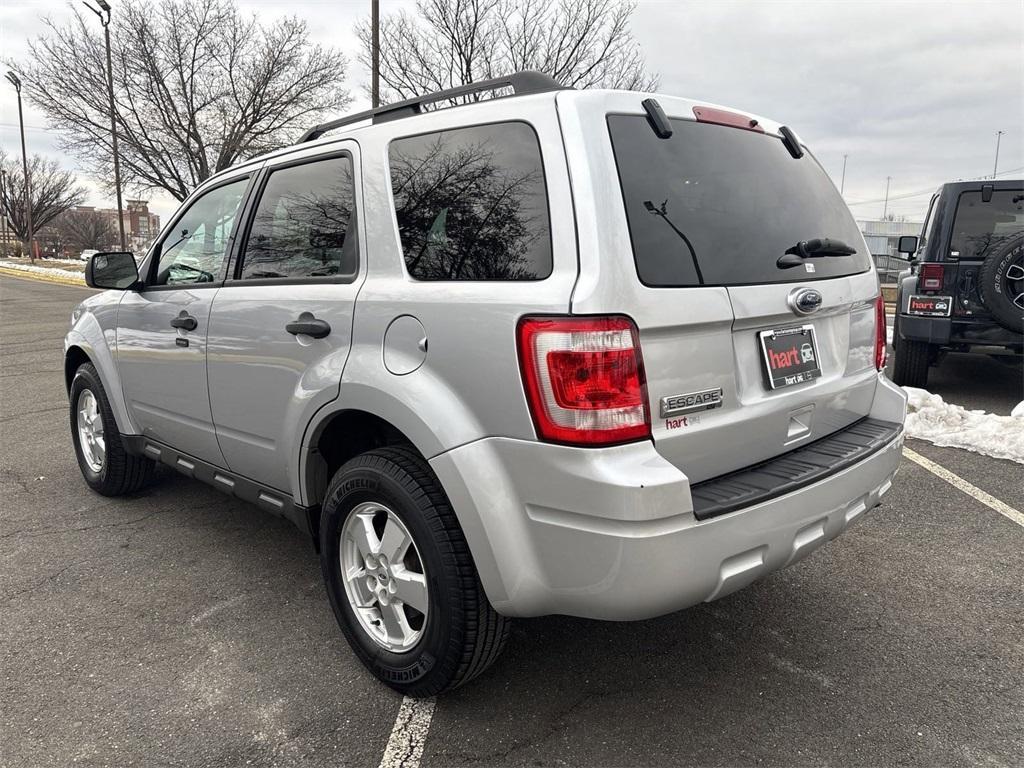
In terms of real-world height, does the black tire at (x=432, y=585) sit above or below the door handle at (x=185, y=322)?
below

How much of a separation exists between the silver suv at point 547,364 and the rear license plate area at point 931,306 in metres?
4.07

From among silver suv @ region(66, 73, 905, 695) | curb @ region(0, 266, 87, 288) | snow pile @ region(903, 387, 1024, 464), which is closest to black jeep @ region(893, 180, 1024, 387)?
snow pile @ region(903, 387, 1024, 464)

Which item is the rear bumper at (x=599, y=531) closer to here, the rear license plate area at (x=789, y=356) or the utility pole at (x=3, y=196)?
the rear license plate area at (x=789, y=356)

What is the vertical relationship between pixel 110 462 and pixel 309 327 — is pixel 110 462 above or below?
below

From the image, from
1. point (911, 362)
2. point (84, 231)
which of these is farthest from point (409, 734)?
point (84, 231)

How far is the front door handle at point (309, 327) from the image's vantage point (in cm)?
256

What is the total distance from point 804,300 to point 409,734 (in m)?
1.82

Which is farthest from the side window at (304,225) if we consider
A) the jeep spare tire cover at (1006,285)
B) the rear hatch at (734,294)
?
the jeep spare tire cover at (1006,285)

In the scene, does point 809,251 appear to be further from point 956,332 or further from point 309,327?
point 956,332

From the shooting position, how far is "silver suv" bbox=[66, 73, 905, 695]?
1.94m

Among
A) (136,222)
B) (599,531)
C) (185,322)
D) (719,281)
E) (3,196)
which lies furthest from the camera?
(136,222)

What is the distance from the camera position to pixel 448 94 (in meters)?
2.48

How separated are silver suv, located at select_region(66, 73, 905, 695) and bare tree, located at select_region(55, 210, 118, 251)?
74349 mm

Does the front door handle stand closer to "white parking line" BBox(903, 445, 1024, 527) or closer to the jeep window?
"white parking line" BBox(903, 445, 1024, 527)
